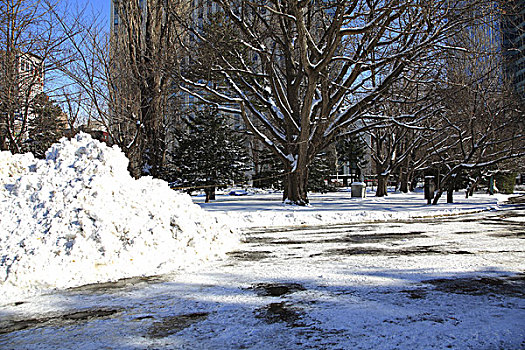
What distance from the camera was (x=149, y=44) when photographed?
20062 mm

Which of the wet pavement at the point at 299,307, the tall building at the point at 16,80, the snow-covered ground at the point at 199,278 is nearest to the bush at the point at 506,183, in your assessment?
the snow-covered ground at the point at 199,278

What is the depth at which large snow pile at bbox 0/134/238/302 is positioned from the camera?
15.8ft

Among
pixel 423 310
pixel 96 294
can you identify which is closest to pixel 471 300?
pixel 423 310

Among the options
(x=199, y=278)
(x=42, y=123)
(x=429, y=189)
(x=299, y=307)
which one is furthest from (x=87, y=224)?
(x=429, y=189)

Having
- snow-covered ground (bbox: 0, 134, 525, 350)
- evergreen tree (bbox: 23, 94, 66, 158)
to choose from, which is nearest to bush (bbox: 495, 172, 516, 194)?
snow-covered ground (bbox: 0, 134, 525, 350)

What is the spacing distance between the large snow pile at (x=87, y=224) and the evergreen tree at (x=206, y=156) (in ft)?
74.5

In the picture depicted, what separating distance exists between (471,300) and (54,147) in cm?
627

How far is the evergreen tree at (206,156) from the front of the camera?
99.5 ft

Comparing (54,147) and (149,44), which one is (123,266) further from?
(149,44)

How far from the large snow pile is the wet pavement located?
414 millimetres

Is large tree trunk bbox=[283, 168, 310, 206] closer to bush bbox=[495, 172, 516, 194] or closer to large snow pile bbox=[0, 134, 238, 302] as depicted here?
large snow pile bbox=[0, 134, 238, 302]

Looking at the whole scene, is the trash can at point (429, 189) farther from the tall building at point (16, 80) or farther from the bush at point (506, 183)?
the tall building at point (16, 80)

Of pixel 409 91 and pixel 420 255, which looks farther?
pixel 409 91

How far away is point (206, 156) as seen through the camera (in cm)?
3058
